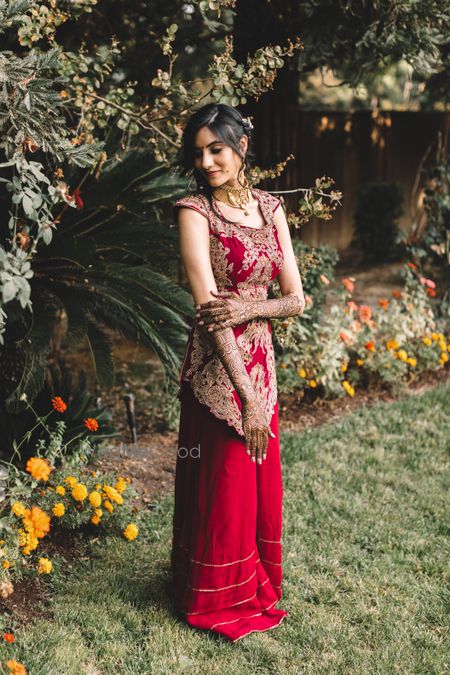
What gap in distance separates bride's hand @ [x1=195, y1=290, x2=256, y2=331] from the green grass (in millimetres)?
1233

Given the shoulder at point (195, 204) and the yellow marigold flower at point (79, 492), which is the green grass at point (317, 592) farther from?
the shoulder at point (195, 204)

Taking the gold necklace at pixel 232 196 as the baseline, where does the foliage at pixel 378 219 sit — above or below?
above

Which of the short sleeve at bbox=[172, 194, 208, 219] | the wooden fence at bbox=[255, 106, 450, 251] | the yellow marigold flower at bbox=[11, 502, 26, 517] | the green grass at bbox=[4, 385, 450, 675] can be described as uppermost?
the wooden fence at bbox=[255, 106, 450, 251]

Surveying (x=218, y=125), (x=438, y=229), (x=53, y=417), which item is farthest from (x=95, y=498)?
(x=438, y=229)

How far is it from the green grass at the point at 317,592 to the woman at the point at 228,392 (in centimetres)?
15

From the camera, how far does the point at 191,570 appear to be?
2867mm

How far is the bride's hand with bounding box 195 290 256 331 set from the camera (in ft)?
8.32

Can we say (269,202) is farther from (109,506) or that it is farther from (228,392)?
(109,506)

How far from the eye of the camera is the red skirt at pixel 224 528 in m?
2.78

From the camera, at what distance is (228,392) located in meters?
2.72

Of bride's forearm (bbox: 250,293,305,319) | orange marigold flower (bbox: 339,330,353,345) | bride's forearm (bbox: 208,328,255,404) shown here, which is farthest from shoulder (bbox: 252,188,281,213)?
orange marigold flower (bbox: 339,330,353,345)

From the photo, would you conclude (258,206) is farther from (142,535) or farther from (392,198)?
(392,198)

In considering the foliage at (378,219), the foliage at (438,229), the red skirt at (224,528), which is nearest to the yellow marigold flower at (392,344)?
the foliage at (438,229)

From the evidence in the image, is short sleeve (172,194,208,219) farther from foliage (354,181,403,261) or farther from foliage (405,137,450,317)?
foliage (354,181,403,261)
